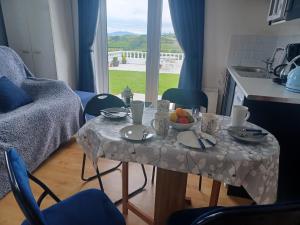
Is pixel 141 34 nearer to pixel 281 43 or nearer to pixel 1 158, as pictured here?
pixel 281 43

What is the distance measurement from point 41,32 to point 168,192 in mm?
2555

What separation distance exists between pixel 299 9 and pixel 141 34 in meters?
1.90

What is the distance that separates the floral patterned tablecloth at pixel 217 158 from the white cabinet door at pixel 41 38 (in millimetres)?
2167

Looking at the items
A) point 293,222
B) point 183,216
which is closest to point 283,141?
point 183,216

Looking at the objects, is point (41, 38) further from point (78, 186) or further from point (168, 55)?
point (78, 186)

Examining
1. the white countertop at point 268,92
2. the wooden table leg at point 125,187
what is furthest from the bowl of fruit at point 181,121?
the white countertop at point 268,92

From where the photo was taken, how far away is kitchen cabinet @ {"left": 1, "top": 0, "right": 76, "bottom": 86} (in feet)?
8.59

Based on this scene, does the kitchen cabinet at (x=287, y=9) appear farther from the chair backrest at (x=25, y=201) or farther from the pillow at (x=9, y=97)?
the pillow at (x=9, y=97)

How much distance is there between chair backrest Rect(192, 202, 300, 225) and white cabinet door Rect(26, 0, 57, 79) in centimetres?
279

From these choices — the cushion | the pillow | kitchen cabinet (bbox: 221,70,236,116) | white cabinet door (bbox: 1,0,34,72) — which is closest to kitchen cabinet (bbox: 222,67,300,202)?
kitchen cabinet (bbox: 221,70,236,116)

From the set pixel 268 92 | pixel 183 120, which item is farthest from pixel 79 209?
pixel 268 92

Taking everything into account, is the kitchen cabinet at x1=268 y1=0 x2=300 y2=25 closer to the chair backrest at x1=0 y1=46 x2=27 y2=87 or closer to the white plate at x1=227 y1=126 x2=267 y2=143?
the white plate at x1=227 y1=126 x2=267 y2=143

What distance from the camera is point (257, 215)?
508mm

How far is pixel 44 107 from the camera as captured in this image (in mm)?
1942
